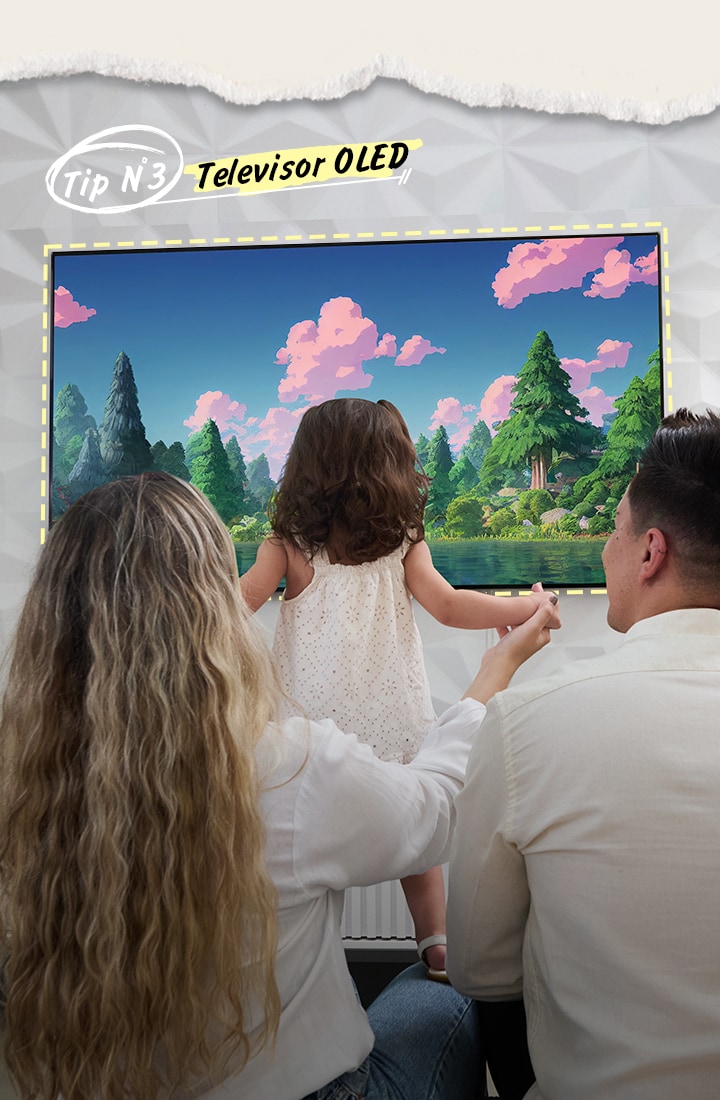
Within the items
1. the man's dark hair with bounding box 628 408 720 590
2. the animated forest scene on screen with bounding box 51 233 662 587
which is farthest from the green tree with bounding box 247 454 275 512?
the man's dark hair with bounding box 628 408 720 590

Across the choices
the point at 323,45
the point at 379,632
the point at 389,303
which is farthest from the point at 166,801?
the point at 323,45

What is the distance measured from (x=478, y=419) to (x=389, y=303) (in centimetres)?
41

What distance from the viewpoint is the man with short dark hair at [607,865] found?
90 centimetres

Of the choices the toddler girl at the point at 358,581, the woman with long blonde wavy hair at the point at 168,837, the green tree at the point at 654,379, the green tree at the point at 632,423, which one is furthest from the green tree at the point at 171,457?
the woman with long blonde wavy hair at the point at 168,837

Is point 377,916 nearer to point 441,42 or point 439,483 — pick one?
point 439,483

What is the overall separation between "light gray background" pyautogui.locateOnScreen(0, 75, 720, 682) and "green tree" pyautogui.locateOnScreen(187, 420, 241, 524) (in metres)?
0.44

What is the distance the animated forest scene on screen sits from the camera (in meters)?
2.49

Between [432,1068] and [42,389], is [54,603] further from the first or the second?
[42,389]

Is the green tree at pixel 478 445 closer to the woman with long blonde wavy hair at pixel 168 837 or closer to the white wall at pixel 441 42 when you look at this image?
the white wall at pixel 441 42

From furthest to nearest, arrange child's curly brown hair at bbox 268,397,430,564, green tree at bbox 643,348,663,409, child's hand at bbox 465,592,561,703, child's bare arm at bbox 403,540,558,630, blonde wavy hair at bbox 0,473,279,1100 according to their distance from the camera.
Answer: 1. green tree at bbox 643,348,663,409
2. child's bare arm at bbox 403,540,558,630
3. child's curly brown hair at bbox 268,397,430,564
4. child's hand at bbox 465,592,561,703
5. blonde wavy hair at bbox 0,473,279,1100

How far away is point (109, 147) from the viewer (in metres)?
2.59

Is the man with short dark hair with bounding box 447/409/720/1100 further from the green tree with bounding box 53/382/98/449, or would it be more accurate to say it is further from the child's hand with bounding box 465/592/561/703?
the green tree with bounding box 53/382/98/449

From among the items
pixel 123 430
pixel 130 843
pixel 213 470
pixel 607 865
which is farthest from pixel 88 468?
pixel 607 865

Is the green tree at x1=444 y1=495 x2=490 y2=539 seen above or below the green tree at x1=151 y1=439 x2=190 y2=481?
below
